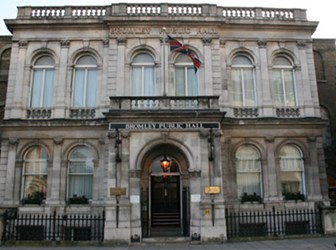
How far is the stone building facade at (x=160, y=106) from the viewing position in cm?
1627

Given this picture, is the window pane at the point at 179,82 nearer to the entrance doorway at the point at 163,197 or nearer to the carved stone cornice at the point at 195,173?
the entrance doorway at the point at 163,197

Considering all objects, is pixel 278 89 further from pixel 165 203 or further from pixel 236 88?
pixel 165 203

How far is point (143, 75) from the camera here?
1883 cm

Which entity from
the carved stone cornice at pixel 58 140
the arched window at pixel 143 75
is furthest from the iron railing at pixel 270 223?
the carved stone cornice at pixel 58 140

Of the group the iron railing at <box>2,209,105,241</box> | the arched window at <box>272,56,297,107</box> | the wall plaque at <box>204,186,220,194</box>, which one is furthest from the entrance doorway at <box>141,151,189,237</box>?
the arched window at <box>272,56,297,107</box>

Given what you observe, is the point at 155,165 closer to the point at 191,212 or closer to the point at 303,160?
the point at 191,212

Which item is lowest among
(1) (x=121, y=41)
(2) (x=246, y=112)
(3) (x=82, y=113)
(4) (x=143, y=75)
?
(3) (x=82, y=113)

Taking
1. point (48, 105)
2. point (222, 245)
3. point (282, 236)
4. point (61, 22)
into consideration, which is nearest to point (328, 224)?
point (282, 236)

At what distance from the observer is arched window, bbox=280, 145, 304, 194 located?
18312mm

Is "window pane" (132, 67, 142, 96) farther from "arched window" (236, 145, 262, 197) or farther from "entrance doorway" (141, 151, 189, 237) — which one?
"arched window" (236, 145, 262, 197)

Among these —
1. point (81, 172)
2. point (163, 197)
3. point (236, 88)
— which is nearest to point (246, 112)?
point (236, 88)

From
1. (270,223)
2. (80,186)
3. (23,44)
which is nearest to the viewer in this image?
(270,223)

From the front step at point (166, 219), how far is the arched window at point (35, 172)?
622 centimetres

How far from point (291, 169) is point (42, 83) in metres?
15.4
